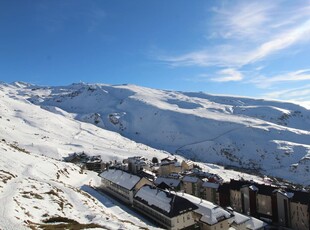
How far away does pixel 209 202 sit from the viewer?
5681cm

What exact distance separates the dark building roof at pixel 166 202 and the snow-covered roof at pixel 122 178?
20.9ft

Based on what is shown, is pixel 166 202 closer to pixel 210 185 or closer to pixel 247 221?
pixel 247 221

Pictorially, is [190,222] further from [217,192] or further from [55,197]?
[217,192]

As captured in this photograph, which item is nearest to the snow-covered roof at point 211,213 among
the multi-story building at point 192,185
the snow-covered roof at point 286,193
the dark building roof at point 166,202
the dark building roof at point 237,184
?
the dark building roof at point 166,202

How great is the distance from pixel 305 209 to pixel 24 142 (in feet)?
383

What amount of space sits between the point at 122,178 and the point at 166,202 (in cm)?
1974

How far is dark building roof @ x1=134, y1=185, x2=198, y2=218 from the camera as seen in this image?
4941 centimetres

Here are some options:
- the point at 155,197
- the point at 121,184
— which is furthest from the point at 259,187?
the point at 121,184

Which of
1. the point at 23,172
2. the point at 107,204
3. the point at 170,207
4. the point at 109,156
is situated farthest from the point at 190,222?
the point at 109,156

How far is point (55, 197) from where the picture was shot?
48.8 metres

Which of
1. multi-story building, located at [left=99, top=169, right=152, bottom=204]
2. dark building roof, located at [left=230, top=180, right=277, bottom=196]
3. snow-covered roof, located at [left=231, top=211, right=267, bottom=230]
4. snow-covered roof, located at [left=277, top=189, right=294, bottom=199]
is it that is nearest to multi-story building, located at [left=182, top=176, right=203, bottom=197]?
dark building roof, located at [left=230, top=180, right=277, bottom=196]

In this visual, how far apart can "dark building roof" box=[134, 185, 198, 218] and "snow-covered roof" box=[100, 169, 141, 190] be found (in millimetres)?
6381

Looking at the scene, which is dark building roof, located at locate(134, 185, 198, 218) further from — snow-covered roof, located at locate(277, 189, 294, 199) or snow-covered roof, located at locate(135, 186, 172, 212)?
snow-covered roof, located at locate(277, 189, 294, 199)

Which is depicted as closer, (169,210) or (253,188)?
(169,210)
